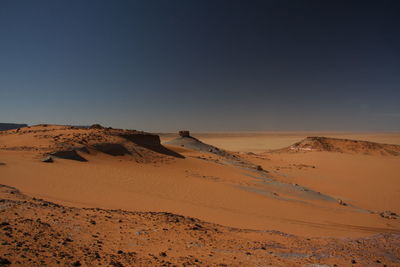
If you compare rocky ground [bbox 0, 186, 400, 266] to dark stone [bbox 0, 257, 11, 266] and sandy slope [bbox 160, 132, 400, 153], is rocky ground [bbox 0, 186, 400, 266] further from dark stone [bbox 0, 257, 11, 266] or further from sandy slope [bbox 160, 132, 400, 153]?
sandy slope [bbox 160, 132, 400, 153]

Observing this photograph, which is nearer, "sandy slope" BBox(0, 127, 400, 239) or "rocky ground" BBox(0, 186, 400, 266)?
"rocky ground" BBox(0, 186, 400, 266)

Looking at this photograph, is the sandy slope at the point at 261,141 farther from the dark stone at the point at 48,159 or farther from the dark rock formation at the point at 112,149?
the dark stone at the point at 48,159

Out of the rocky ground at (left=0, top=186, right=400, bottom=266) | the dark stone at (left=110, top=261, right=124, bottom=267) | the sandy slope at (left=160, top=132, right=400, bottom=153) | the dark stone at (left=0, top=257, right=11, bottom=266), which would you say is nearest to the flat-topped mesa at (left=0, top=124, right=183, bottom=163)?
the rocky ground at (left=0, top=186, right=400, bottom=266)

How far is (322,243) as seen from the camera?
195 inches

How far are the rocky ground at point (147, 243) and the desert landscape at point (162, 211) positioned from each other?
0.02 metres

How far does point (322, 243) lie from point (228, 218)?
8.01 feet

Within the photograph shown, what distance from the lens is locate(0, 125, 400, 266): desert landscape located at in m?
3.71

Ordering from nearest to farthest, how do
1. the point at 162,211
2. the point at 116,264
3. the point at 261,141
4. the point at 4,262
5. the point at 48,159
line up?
the point at 4,262, the point at 116,264, the point at 162,211, the point at 48,159, the point at 261,141

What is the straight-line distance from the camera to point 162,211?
6613 millimetres

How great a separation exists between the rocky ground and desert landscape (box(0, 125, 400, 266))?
0.02 m

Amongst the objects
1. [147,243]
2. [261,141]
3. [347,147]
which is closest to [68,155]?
[147,243]

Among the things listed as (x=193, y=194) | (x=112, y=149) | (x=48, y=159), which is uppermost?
(x=112, y=149)

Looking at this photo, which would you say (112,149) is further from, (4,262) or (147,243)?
(4,262)

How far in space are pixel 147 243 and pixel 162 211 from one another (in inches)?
99.1
